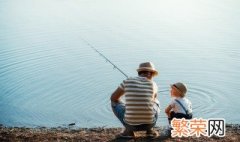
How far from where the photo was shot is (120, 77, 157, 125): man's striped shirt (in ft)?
20.2

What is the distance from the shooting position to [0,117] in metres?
10.6

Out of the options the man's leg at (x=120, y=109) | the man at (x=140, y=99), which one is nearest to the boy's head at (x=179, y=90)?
the man at (x=140, y=99)

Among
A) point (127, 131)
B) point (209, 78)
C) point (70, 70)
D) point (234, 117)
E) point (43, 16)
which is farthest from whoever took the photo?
point (43, 16)

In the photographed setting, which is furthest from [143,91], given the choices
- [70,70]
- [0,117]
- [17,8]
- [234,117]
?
[17,8]

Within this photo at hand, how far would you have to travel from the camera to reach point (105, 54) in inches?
607

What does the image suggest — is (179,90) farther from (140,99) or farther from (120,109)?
(120,109)

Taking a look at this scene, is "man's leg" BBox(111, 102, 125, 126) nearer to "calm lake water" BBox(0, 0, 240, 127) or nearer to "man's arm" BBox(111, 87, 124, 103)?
"man's arm" BBox(111, 87, 124, 103)

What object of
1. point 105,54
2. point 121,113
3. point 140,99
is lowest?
point 121,113

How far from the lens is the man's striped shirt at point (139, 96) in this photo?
617 cm

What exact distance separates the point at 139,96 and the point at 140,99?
0.04 metres

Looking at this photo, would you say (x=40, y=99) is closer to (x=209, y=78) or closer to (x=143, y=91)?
(x=209, y=78)

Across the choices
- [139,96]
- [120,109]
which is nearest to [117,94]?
[120,109]

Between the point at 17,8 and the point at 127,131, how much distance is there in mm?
19440

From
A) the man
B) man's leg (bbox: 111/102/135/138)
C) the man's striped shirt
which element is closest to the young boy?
A: the man
